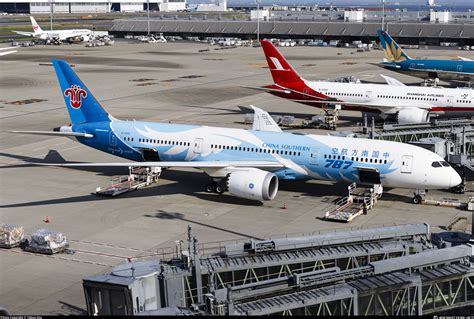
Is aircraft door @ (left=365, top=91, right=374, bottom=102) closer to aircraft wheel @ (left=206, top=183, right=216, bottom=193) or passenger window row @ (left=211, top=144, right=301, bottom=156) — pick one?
passenger window row @ (left=211, top=144, right=301, bottom=156)

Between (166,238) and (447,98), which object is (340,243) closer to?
(166,238)

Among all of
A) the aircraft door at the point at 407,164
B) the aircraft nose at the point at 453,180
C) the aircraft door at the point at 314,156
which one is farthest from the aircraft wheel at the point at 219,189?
the aircraft nose at the point at 453,180

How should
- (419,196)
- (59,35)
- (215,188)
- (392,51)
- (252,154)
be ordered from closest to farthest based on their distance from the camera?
(419,196) < (252,154) < (215,188) < (392,51) < (59,35)

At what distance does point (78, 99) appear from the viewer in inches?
1844

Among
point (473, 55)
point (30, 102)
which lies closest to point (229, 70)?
point (30, 102)

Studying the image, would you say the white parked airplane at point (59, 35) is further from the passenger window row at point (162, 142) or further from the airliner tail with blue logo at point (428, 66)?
the passenger window row at point (162, 142)

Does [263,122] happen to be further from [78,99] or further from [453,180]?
[453,180]

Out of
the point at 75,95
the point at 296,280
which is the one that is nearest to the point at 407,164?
the point at 296,280

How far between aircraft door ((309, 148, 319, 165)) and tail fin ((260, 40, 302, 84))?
26654 mm

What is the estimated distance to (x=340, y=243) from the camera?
989 inches

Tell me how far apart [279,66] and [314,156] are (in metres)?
27.2

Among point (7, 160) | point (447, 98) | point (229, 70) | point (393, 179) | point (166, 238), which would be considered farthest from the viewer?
point (229, 70)

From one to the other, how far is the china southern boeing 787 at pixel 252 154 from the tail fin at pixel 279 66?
2387 cm

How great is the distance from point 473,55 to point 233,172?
102 metres
